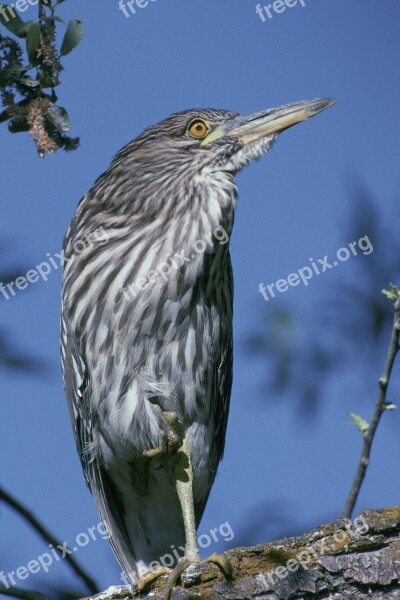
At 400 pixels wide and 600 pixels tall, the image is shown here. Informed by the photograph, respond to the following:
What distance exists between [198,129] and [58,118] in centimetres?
125

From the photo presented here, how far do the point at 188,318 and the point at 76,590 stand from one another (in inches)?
46.4

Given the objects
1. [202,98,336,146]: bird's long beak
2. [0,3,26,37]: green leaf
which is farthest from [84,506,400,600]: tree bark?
[202,98,336,146]: bird's long beak

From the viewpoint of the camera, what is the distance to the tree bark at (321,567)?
2.55 m

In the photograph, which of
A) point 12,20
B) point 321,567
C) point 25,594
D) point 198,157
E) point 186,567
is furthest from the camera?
point 198,157

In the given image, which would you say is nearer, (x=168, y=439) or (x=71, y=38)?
(x=71, y=38)

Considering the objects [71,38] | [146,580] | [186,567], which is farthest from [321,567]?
[71,38]

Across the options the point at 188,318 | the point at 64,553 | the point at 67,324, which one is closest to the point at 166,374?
the point at 188,318

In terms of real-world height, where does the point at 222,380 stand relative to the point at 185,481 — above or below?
above

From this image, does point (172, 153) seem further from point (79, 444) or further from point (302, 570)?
point (302, 570)

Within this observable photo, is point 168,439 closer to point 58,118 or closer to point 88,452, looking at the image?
point 88,452

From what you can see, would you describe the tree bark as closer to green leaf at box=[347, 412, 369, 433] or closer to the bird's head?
green leaf at box=[347, 412, 369, 433]

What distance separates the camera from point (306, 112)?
4035mm

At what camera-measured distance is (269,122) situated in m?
4.05

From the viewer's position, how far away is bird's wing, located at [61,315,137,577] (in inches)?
155
